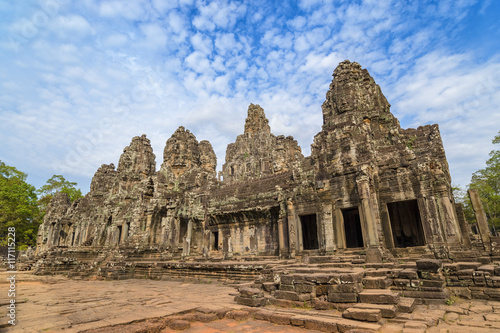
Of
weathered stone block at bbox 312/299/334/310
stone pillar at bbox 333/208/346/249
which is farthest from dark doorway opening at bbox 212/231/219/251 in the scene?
weathered stone block at bbox 312/299/334/310

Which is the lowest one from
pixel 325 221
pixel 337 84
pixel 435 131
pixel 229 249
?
pixel 229 249

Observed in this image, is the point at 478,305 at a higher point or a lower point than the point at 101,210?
lower

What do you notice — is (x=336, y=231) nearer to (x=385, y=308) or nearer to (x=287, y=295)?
(x=287, y=295)

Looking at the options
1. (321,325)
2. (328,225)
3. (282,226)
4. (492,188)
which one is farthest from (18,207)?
(492,188)

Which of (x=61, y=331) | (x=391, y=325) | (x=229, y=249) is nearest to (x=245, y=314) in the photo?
(x=391, y=325)

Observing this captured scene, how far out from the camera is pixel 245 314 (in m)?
5.02

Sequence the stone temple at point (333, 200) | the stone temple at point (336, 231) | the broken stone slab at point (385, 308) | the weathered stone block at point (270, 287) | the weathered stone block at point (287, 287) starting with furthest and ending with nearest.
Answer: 1. the stone temple at point (333, 200)
2. the weathered stone block at point (270, 287)
3. the weathered stone block at point (287, 287)
4. the stone temple at point (336, 231)
5. the broken stone slab at point (385, 308)

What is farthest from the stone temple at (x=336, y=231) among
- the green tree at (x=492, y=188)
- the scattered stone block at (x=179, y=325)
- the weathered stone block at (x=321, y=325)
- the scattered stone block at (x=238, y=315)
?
the green tree at (x=492, y=188)

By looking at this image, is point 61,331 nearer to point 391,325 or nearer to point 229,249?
point 391,325

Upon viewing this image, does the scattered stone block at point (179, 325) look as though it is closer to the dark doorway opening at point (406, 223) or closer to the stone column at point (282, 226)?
the stone column at point (282, 226)

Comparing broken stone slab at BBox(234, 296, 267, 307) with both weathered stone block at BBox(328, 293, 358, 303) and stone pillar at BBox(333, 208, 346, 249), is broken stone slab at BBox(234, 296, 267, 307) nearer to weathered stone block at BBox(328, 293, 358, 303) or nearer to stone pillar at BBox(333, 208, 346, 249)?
weathered stone block at BBox(328, 293, 358, 303)

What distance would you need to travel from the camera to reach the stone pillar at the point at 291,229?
13.2 m

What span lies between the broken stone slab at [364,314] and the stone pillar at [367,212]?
6807 mm

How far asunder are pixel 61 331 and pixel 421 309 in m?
6.33
